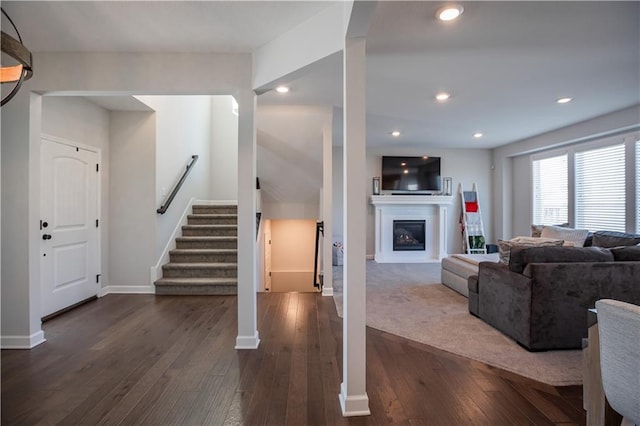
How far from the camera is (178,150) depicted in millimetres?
5262

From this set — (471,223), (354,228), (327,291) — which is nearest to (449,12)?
(354,228)

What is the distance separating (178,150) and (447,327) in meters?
4.78

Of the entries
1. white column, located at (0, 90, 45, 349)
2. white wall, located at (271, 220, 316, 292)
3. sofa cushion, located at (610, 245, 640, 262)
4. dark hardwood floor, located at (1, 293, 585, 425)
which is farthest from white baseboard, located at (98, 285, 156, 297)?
sofa cushion, located at (610, 245, 640, 262)

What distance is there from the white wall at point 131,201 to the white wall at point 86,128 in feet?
0.23

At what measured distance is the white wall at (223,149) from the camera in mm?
6715

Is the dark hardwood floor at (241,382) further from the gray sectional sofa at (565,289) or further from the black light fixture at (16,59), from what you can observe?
the black light fixture at (16,59)

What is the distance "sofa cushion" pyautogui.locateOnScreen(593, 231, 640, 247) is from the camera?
3.70 metres

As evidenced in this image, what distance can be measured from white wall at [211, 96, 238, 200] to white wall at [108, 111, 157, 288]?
2.34m

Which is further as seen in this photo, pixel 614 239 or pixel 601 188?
pixel 601 188

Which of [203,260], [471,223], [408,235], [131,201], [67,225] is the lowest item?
[203,260]

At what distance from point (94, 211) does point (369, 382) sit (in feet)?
13.4

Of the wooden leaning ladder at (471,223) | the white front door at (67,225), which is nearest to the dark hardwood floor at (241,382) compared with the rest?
the white front door at (67,225)

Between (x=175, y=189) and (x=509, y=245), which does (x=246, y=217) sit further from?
(x=509, y=245)

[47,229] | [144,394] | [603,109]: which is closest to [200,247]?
[47,229]
